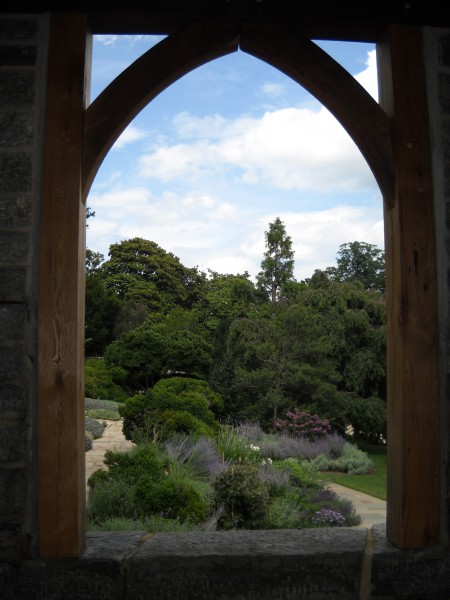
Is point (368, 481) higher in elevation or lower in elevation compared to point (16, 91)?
lower

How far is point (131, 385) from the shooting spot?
46.8 feet

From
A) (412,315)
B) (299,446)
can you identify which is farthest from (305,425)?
(412,315)

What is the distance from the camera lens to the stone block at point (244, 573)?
2.26 meters

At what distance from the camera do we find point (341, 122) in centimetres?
249

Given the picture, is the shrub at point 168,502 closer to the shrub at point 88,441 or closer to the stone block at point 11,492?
the stone block at point 11,492

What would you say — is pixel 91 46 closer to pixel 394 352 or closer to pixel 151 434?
pixel 394 352

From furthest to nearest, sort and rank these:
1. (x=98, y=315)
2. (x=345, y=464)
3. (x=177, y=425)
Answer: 1. (x=98, y=315)
2. (x=345, y=464)
3. (x=177, y=425)

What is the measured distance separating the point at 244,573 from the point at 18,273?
139 cm

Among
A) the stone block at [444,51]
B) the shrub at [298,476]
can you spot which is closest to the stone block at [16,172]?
the stone block at [444,51]

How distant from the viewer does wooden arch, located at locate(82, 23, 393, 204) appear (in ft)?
8.00

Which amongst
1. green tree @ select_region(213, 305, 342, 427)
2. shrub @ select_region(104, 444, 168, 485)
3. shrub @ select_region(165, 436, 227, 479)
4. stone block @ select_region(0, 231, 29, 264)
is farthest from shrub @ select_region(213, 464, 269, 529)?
green tree @ select_region(213, 305, 342, 427)

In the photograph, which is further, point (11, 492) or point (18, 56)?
point (18, 56)

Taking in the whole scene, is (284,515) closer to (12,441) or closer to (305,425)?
(12,441)

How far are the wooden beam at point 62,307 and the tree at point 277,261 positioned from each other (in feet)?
39.3
